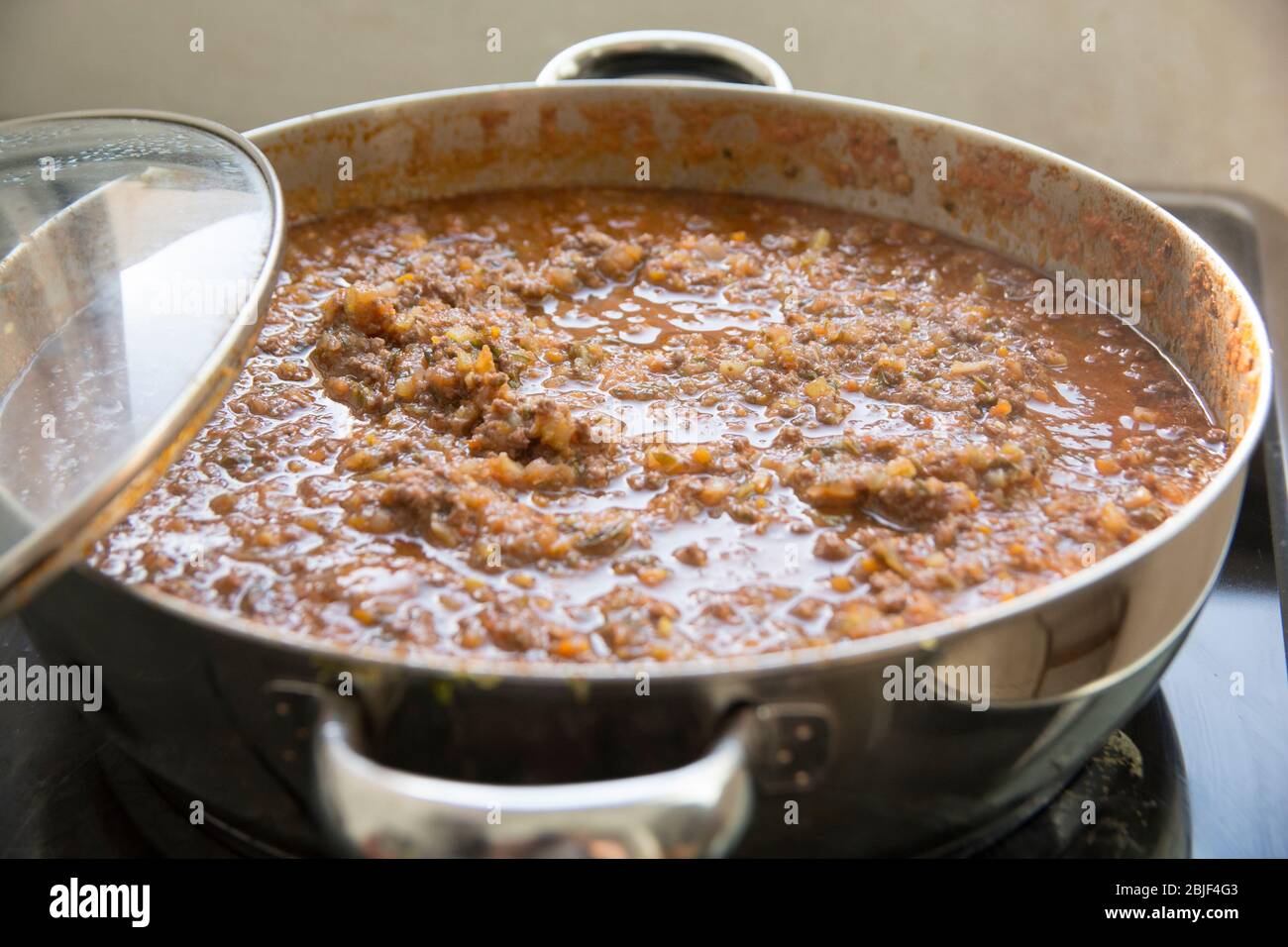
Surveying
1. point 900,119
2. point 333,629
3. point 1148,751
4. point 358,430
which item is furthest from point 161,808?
point 900,119

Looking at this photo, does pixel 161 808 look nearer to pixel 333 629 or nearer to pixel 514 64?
pixel 333 629

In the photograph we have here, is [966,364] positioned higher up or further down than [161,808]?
higher up

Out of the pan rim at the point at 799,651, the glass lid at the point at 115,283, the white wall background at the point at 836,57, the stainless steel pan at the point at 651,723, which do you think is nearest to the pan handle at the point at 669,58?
the glass lid at the point at 115,283

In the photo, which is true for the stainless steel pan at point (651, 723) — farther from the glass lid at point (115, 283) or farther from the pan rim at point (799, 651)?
the glass lid at point (115, 283)

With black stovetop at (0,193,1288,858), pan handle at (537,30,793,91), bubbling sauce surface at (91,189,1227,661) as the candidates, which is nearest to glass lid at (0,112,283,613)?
bubbling sauce surface at (91,189,1227,661)

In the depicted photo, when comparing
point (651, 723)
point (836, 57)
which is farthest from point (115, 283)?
point (836, 57)

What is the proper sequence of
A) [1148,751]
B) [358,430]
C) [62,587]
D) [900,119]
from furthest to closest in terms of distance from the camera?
[900,119]
[358,430]
[1148,751]
[62,587]
